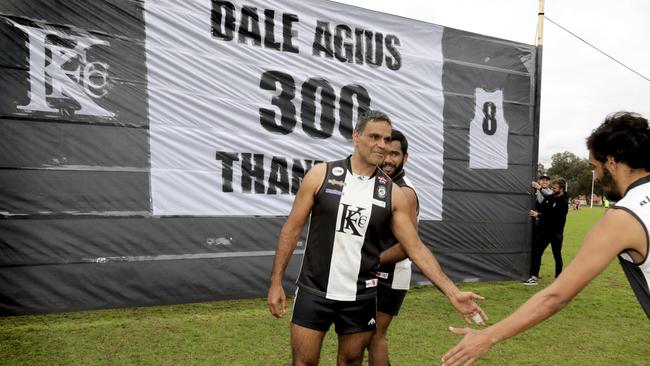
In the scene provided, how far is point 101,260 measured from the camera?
A: 245 inches

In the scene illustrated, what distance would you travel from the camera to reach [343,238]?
123 inches

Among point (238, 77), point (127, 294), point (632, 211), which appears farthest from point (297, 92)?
point (632, 211)

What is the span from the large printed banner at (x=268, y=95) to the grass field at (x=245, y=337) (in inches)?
63.5

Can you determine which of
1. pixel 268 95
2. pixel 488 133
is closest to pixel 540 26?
pixel 488 133

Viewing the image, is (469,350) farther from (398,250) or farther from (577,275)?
(398,250)

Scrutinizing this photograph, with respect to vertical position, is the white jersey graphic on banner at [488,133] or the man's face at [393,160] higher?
the white jersey graphic on banner at [488,133]

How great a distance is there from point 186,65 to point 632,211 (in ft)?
20.1

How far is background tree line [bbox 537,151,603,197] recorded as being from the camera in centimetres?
10662

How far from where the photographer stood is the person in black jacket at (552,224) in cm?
898

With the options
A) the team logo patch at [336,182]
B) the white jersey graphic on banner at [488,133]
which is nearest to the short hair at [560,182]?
the white jersey graphic on banner at [488,133]

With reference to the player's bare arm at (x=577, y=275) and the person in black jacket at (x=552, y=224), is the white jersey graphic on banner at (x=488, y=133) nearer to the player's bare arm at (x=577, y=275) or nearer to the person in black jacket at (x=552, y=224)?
the person in black jacket at (x=552, y=224)

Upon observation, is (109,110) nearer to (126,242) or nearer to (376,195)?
(126,242)

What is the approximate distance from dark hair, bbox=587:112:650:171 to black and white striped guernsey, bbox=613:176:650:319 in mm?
104

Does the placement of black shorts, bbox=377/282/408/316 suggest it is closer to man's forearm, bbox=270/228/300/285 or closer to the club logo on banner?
man's forearm, bbox=270/228/300/285
